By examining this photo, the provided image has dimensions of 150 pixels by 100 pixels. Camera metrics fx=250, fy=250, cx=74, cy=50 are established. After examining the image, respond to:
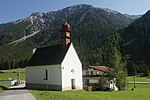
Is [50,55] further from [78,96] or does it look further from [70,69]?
[78,96]

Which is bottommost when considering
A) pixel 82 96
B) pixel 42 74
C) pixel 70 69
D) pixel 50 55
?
pixel 82 96

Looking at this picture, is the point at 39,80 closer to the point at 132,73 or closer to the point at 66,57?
the point at 66,57

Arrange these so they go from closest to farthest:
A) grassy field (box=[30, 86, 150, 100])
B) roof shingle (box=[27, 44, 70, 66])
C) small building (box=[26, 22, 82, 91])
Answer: grassy field (box=[30, 86, 150, 100]) < small building (box=[26, 22, 82, 91]) < roof shingle (box=[27, 44, 70, 66])

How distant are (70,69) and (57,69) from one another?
112 inches

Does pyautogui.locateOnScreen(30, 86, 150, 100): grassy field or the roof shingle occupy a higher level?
the roof shingle

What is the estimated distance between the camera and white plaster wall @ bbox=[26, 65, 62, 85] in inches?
1654

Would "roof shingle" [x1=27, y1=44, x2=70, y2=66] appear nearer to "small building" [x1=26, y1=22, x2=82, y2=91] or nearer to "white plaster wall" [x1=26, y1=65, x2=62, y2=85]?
"small building" [x1=26, y1=22, x2=82, y2=91]

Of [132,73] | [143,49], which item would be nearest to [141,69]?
[132,73]

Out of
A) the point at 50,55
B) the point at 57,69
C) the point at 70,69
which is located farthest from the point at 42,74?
the point at 70,69

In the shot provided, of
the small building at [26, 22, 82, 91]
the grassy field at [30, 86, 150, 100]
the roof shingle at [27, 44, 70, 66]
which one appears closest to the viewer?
the grassy field at [30, 86, 150, 100]

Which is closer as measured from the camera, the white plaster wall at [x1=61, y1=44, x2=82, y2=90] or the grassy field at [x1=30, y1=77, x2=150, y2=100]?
the grassy field at [x1=30, y1=77, x2=150, y2=100]

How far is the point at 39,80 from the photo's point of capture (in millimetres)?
45656

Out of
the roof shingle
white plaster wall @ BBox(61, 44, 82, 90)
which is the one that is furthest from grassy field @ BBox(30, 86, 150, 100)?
the roof shingle

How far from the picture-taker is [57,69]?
41969 mm
